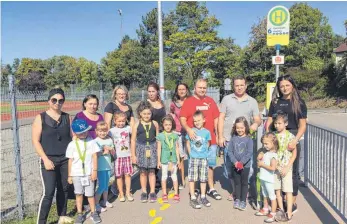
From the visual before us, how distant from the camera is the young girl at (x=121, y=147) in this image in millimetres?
5336

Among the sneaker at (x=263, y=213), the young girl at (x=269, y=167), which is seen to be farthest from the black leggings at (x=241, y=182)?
the young girl at (x=269, y=167)

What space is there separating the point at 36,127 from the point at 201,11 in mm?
38948

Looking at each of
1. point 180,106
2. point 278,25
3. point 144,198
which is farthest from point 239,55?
point 144,198

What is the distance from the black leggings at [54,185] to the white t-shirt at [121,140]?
3.49 ft

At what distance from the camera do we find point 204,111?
5398 millimetres

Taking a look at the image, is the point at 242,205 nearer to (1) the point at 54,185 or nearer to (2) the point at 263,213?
(2) the point at 263,213

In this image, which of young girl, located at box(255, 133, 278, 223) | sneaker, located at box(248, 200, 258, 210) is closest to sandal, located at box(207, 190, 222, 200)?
sneaker, located at box(248, 200, 258, 210)

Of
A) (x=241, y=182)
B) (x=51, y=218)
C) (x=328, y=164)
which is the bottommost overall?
(x=51, y=218)

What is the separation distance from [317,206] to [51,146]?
13.1 ft

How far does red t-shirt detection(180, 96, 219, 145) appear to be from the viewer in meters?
5.38

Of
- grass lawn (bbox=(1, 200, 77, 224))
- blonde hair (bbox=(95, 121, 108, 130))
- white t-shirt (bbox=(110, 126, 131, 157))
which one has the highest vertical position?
blonde hair (bbox=(95, 121, 108, 130))

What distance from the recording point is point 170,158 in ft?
18.0

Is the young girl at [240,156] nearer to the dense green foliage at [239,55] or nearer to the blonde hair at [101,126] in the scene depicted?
the blonde hair at [101,126]

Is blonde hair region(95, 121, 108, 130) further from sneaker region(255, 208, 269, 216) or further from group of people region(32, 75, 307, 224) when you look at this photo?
sneaker region(255, 208, 269, 216)
